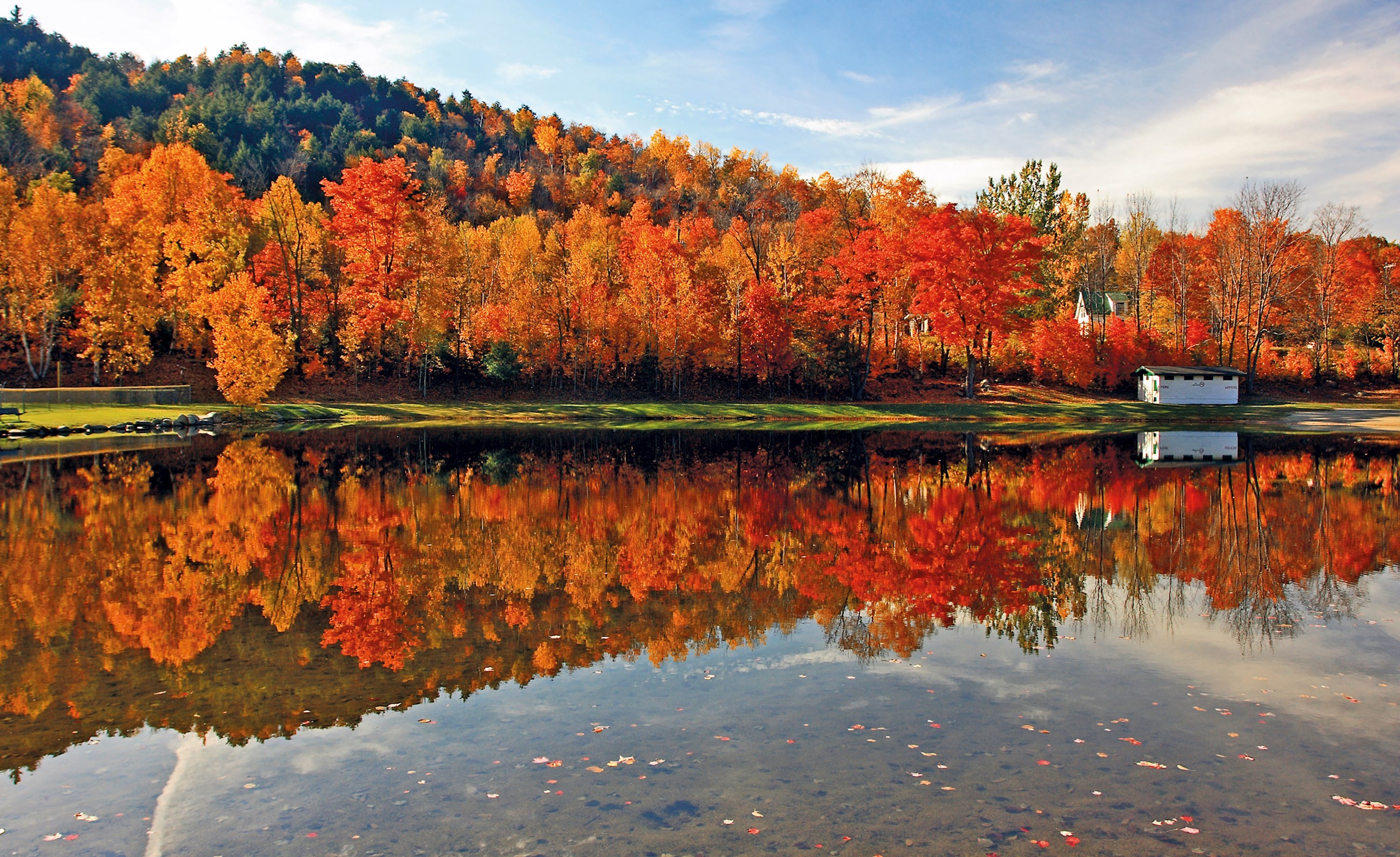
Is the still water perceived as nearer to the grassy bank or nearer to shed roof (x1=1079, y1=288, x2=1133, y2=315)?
the grassy bank

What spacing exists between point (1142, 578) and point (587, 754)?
36.6 feet

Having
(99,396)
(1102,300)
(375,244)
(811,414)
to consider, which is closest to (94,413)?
(99,396)

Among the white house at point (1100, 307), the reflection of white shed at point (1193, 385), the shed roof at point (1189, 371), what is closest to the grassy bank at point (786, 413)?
the reflection of white shed at point (1193, 385)

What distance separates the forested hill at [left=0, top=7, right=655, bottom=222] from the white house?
234 feet

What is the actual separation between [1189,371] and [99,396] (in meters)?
77.6

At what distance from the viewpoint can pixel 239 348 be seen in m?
47.8

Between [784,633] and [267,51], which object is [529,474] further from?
[267,51]

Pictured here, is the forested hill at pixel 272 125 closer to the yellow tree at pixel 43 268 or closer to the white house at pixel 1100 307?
the yellow tree at pixel 43 268

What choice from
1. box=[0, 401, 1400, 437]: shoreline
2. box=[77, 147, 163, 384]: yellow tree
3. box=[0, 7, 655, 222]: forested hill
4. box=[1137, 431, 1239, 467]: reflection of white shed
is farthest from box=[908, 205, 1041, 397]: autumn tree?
box=[0, 7, 655, 222]: forested hill

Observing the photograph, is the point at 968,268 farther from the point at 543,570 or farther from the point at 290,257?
the point at 290,257

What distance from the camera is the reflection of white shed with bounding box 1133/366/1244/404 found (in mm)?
66375

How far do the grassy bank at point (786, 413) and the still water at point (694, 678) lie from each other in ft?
112

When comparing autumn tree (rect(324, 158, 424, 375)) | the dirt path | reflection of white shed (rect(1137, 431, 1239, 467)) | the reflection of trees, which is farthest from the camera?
autumn tree (rect(324, 158, 424, 375))

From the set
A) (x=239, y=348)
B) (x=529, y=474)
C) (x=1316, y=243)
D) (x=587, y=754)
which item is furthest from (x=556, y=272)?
(x=1316, y=243)
